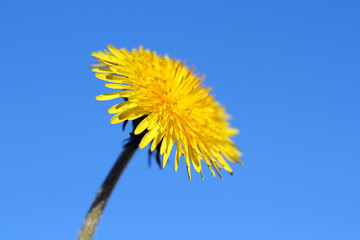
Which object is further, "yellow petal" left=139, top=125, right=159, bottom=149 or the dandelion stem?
A: the dandelion stem

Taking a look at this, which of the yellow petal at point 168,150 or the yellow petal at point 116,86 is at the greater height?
the yellow petal at point 116,86

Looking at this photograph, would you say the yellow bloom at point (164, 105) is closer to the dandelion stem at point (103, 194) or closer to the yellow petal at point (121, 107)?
the yellow petal at point (121, 107)

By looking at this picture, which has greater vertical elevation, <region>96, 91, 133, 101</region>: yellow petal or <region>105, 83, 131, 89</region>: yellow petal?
<region>105, 83, 131, 89</region>: yellow petal

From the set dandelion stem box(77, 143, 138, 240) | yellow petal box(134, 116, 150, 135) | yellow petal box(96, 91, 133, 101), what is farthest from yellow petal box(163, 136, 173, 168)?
yellow petal box(96, 91, 133, 101)

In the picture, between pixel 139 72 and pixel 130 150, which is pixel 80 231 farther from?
pixel 139 72

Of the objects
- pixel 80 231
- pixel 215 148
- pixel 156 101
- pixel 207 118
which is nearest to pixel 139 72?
pixel 156 101

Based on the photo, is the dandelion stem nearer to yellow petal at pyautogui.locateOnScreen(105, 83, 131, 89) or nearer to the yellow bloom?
the yellow bloom

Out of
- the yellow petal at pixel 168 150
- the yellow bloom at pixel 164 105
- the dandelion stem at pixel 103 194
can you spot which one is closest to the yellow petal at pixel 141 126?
the yellow bloom at pixel 164 105
